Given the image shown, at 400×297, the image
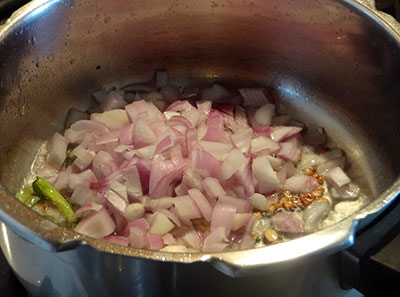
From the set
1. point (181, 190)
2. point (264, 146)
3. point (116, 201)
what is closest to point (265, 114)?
point (264, 146)

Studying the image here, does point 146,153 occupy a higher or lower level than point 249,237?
higher

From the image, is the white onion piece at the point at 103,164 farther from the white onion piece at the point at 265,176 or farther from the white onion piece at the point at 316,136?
the white onion piece at the point at 316,136

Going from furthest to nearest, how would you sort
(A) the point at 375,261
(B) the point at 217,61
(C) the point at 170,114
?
(B) the point at 217,61 < (C) the point at 170,114 < (A) the point at 375,261

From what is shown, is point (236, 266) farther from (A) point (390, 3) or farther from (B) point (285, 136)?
(A) point (390, 3)

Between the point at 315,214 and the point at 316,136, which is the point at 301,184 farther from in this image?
Answer: the point at 316,136

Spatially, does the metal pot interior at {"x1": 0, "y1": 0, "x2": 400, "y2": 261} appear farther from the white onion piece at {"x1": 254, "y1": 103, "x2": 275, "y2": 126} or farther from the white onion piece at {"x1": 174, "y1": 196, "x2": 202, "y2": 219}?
the white onion piece at {"x1": 174, "y1": 196, "x2": 202, "y2": 219}

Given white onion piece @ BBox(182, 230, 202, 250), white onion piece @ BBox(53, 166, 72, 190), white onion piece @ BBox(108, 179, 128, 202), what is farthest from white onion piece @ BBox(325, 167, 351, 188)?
white onion piece @ BBox(53, 166, 72, 190)

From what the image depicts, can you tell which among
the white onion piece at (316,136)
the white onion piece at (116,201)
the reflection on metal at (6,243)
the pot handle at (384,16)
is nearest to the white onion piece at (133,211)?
the white onion piece at (116,201)
